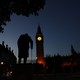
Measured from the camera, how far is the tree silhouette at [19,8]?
58.5 feet

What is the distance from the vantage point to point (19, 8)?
1830 cm

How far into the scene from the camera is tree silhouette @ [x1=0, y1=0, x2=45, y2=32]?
17.8 m

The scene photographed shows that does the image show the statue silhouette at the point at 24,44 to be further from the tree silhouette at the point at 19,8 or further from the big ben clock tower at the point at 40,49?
the big ben clock tower at the point at 40,49

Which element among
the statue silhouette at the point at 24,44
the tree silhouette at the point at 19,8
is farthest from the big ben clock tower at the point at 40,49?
the tree silhouette at the point at 19,8

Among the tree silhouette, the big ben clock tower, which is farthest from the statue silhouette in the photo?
the big ben clock tower

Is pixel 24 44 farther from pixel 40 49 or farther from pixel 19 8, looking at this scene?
pixel 40 49

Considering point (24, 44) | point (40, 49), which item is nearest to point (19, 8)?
point (24, 44)

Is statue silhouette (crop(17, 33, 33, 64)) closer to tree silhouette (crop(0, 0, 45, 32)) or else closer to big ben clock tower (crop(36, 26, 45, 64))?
tree silhouette (crop(0, 0, 45, 32))

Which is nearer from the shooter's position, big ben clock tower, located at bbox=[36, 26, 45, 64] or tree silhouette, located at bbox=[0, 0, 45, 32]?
tree silhouette, located at bbox=[0, 0, 45, 32]

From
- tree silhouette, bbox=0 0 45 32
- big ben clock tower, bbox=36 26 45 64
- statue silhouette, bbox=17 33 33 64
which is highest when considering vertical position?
Answer: big ben clock tower, bbox=36 26 45 64

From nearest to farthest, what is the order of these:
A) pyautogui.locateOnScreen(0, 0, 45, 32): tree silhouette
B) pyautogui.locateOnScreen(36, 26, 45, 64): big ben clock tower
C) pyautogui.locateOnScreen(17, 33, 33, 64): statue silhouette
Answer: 1. pyautogui.locateOnScreen(0, 0, 45, 32): tree silhouette
2. pyautogui.locateOnScreen(17, 33, 33, 64): statue silhouette
3. pyautogui.locateOnScreen(36, 26, 45, 64): big ben clock tower

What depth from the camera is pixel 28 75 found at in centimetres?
2359

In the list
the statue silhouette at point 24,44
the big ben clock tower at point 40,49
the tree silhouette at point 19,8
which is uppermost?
the big ben clock tower at point 40,49

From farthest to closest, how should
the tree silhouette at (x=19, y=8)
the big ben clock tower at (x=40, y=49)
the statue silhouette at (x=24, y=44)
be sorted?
the big ben clock tower at (x=40, y=49) < the statue silhouette at (x=24, y=44) < the tree silhouette at (x=19, y=8)
